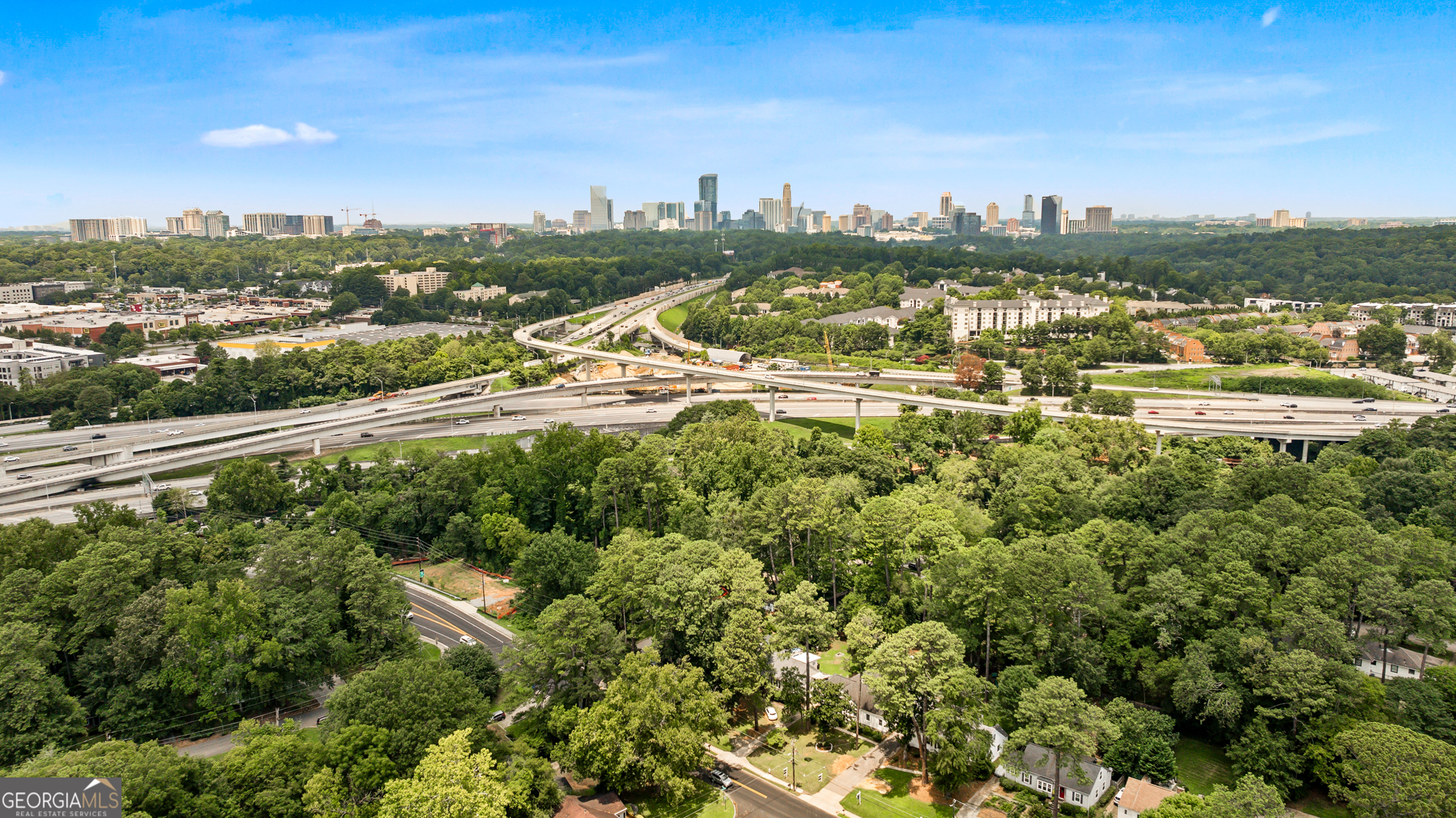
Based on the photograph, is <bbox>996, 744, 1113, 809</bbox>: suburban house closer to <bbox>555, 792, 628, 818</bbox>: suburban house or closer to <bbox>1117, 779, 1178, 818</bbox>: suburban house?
<bbox>1117, 779, 1178, 818</bbox>: suburban house

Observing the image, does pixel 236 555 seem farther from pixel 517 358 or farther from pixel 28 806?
pixel 517 358

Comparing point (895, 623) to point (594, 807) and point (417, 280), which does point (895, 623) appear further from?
point (417, 280)

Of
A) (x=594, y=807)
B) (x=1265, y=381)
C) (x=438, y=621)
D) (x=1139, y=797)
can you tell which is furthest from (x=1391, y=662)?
(x=1265, y=381)

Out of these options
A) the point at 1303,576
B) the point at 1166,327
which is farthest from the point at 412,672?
the point at 1166,327

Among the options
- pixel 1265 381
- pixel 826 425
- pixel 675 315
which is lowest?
pixel 826 425

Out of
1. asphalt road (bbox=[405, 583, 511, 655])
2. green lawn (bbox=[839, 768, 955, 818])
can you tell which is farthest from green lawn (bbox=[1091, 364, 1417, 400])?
asphalt road (bbox=[405, 583, 511, 655])

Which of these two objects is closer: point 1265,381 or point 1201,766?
point 1201,766
